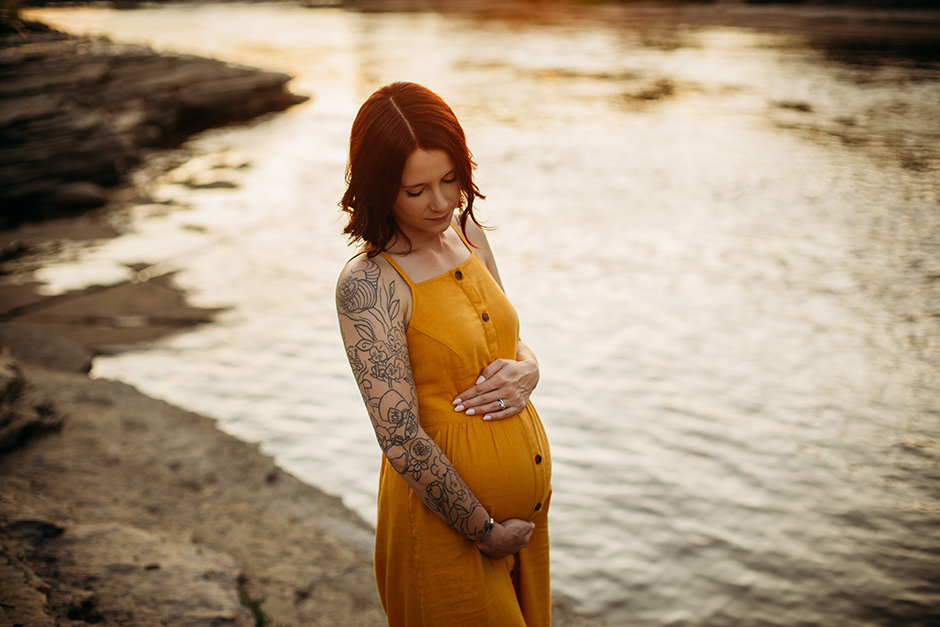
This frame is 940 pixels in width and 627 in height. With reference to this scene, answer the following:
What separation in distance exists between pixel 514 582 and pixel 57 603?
63.4 inches

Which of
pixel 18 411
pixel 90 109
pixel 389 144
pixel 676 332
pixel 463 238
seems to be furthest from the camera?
pixel 90 109

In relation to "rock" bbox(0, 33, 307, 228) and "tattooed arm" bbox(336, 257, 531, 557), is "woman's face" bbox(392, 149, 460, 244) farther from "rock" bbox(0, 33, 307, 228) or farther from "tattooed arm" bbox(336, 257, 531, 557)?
"rock" bbox(0, 33, 307, 228)

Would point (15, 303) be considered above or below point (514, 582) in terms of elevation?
below

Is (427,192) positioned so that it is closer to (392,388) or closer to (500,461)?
(392,388)

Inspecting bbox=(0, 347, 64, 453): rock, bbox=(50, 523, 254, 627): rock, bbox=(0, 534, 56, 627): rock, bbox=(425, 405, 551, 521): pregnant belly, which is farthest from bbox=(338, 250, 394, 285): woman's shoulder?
bbox=(0, 347, 64, 453): rock

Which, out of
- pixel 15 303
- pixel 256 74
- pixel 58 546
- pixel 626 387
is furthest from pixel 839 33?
pixel 58 546

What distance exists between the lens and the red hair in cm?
179

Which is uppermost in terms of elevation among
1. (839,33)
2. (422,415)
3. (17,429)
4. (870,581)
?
(839,33)

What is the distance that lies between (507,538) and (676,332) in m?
4.69

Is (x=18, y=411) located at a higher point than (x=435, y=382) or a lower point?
lower

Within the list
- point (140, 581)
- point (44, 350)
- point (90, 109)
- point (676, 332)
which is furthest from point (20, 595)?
point (90, 109)

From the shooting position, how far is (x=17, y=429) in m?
3.87

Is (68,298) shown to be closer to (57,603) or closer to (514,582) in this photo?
(57,603)

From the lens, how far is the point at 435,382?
2.00 meters
